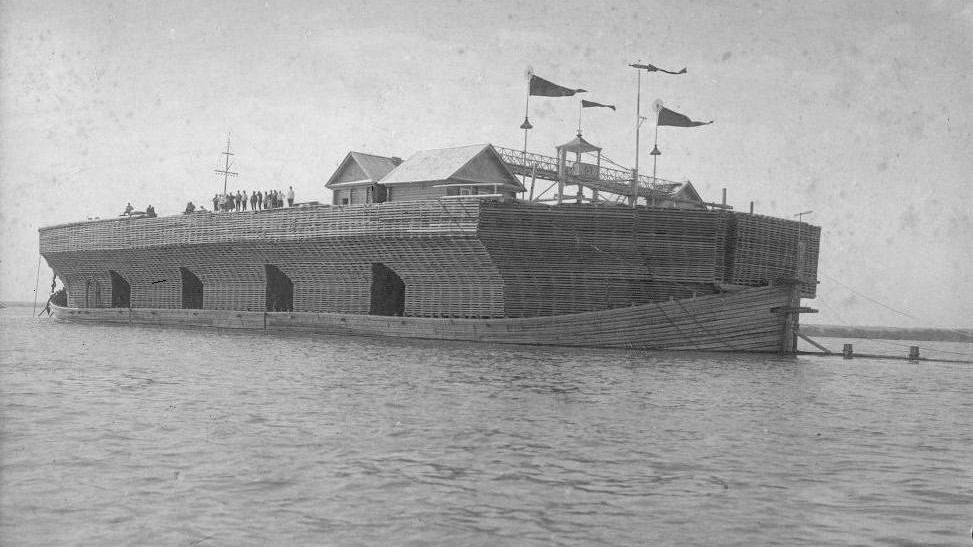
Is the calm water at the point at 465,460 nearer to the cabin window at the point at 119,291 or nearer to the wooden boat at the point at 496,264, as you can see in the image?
the wooden boat at the point at 496,264

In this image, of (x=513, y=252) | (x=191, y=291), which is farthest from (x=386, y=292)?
(x=191, y=291)

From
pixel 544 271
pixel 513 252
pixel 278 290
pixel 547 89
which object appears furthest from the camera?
pixel 278 290

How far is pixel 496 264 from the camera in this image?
39875mm

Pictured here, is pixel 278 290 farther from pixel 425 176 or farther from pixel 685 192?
pixel 685 192

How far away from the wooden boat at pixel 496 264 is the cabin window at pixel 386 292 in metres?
0.09

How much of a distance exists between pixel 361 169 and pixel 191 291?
15113 millimetres

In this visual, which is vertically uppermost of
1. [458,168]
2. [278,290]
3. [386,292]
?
[458,168]

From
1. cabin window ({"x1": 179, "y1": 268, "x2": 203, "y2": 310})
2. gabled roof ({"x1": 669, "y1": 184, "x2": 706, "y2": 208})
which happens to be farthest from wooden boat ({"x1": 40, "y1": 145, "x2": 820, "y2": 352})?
gabled roof ({"x1": 669, "y1": 184, "x2": 706, "y2": 208})

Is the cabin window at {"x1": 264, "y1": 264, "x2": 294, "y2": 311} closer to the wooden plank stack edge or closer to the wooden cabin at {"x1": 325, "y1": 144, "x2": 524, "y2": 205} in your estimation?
the wooden plank stack edge

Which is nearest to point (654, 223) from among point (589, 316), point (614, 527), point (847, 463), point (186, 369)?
point (589, 316)

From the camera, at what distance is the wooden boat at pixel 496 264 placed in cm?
3784

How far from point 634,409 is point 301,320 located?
34.5m

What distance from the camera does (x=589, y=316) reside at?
38.3 meters

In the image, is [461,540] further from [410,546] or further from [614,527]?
[614,527]
